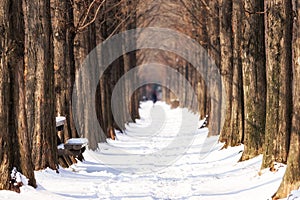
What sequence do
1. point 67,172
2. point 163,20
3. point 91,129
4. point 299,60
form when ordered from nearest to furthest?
point 299,60
point 67,172
point 91,129
point 163,20

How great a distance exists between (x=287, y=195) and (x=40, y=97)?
6.26 m

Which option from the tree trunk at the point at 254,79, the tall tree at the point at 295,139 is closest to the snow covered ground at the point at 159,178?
the tree trunk at the point at 254,79

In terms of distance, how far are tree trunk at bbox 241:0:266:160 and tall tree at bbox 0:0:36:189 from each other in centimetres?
605

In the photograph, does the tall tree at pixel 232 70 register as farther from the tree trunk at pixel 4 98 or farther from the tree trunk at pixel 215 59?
the tree trunk at pixel 4 98

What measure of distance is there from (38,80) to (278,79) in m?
5.35

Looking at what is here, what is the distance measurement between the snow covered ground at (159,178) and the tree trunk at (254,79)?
503mm

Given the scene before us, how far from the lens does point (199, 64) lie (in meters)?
36.3

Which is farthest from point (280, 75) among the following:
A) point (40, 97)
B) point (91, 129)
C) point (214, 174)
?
point (91, 129)

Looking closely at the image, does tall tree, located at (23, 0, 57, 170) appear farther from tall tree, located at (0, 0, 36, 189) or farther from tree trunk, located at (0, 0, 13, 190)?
tree trunk, located at (0, 0, 13, 190)

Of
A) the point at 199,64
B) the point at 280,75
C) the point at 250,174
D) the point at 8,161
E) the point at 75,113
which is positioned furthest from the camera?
the point at 199,64

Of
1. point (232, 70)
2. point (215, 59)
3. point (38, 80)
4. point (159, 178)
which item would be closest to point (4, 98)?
point (38, 80)

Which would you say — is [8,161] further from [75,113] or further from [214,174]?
[75,113]

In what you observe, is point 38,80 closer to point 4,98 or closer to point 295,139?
point 4,98

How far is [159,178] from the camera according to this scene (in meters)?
12.9
